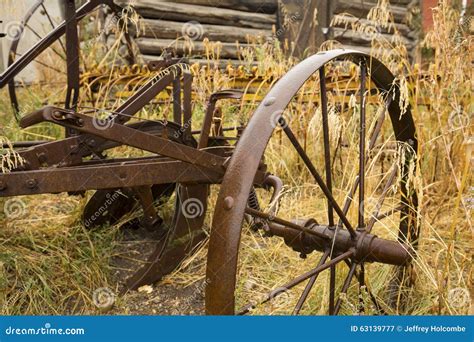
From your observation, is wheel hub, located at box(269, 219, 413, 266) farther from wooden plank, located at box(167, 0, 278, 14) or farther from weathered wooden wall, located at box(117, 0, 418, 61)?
wooden plank, located at box(167, 0, 278, 14)

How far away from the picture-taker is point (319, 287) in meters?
2.30

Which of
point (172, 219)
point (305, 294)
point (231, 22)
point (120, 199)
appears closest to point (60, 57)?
point (231, 22)

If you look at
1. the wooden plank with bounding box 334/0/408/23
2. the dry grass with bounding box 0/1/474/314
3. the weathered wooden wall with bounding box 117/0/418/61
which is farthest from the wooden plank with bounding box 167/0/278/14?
the dry grass with bounding box 0/1/474/314

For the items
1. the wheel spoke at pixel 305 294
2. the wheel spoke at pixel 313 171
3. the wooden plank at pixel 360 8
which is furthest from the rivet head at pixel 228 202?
the wooden plank at pixel 360 8

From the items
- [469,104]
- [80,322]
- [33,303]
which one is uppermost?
[469,104]

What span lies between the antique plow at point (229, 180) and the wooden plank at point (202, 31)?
3772 millimetres

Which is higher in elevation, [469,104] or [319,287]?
[469,104]

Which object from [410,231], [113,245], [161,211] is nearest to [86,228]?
[113,245]

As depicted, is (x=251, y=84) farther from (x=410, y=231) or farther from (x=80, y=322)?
(x=80, y=322)

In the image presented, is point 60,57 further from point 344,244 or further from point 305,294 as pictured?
point 305,294

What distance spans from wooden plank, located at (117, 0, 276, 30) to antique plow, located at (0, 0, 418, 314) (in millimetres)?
3771

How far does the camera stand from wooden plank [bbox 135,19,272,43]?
6500 mm

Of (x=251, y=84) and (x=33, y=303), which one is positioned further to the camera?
(x=251, y=84)

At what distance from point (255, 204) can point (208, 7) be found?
5.07 metres
